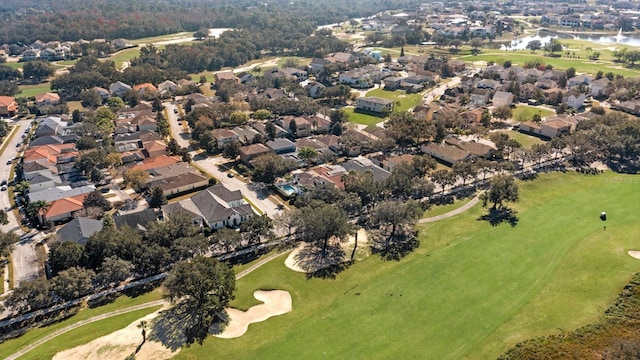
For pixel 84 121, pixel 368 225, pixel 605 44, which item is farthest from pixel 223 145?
pixel 605 44

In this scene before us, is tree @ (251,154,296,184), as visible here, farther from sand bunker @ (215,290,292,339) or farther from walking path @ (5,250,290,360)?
sand bunker @ (215,290,292,339)

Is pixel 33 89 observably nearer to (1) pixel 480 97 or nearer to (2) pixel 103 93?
(2) pixel 103 93

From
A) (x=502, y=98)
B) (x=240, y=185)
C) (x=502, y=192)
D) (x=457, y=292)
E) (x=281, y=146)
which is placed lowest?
(x=457, y=292)

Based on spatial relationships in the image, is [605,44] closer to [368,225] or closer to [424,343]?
[368,225]

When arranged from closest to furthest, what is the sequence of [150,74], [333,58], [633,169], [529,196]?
[529,196], [633,169], [150,74], [333,58]

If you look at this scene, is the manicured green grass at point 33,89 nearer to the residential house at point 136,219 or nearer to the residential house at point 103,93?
the residential house at point 103,93

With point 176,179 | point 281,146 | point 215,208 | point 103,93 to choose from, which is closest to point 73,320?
point 215,208

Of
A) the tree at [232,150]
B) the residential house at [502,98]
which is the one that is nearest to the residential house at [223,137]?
the tree at [232,150]
